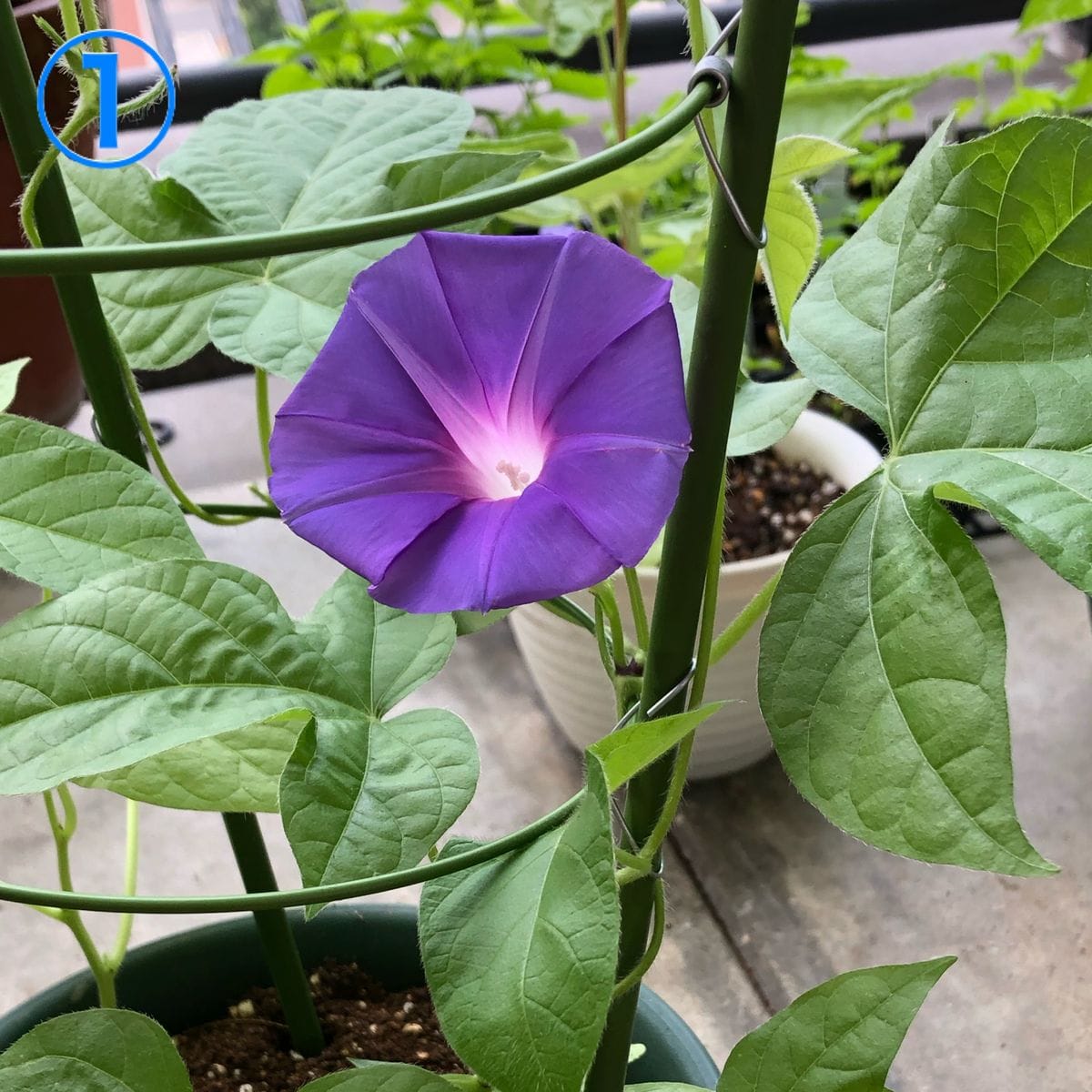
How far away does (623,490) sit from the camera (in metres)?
0.31

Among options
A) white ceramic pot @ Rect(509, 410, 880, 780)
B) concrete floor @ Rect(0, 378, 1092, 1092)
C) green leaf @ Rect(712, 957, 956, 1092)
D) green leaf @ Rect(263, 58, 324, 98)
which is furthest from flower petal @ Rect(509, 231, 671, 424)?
green leaf @ Rect(263, 58, 324, 98)

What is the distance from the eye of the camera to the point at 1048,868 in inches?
11.7

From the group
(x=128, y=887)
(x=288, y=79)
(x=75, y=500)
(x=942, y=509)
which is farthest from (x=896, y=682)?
(x=288, y=79)

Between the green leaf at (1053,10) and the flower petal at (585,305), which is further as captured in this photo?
the green leaf at (1053,10)

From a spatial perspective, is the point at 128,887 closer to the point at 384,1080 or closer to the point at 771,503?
the point at 384,1080

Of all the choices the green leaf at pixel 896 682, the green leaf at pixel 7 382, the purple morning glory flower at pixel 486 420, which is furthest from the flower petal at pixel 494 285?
the green leaf at pixel 7 382

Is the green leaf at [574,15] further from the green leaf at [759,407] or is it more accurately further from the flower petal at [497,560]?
the flower petal at [497,560]

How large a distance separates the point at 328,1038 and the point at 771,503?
0.61 meters

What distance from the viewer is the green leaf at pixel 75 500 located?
39 centimetres

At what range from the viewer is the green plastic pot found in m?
0.58

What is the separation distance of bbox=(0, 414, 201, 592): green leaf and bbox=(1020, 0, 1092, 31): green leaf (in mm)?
981

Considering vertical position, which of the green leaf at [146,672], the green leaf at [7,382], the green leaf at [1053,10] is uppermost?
the green leaf at [7,382]

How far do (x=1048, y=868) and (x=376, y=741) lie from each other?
19cm

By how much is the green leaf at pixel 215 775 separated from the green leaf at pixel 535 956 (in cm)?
9
